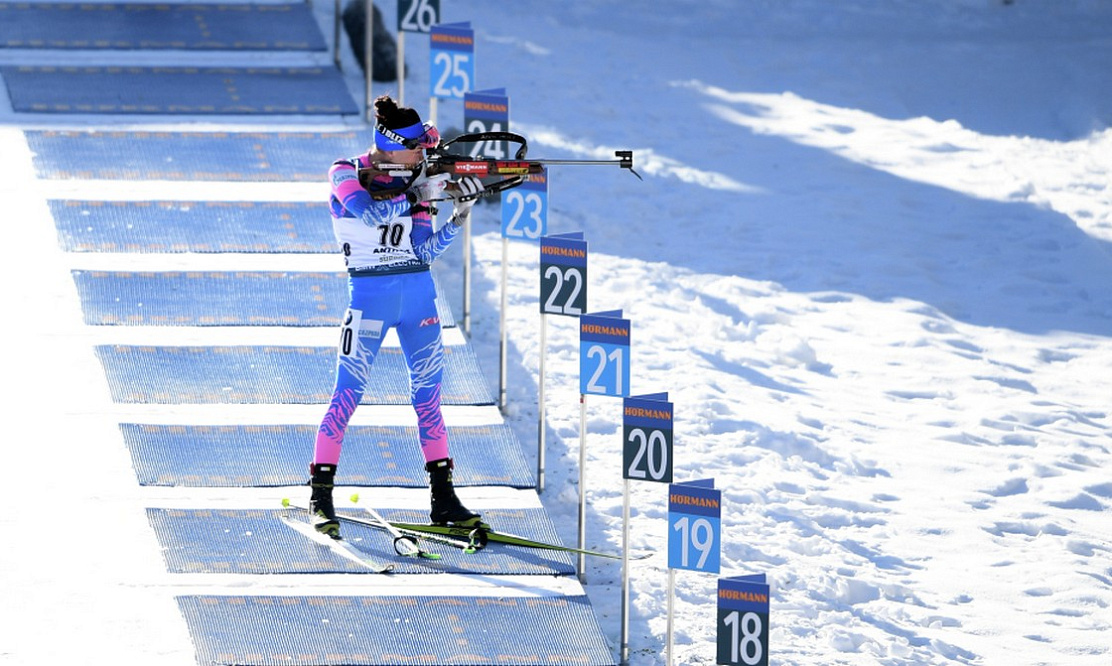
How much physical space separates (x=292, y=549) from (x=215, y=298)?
3008 millimetres

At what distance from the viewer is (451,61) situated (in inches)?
480

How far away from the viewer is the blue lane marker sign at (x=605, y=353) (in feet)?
30.6

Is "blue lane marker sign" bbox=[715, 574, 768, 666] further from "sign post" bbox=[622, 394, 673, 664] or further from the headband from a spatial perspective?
the headband

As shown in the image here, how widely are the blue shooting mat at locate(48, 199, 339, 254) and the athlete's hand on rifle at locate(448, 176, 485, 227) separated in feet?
11.5

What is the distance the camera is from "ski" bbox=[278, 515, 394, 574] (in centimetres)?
924

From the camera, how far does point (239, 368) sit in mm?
11227

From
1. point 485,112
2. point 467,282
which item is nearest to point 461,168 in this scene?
point 485,112

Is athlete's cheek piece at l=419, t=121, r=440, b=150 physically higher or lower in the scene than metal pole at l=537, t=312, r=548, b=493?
higher

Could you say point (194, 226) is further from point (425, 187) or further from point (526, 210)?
point (425, 187)

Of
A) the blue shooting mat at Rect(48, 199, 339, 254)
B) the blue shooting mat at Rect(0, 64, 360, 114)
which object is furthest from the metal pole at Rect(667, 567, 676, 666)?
the blue shooting mat at Rect(0, 64, 360, 114)

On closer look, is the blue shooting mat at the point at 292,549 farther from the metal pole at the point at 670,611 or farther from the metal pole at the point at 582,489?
the metal pole at the point at 670,611

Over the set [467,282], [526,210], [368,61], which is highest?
[368,61]

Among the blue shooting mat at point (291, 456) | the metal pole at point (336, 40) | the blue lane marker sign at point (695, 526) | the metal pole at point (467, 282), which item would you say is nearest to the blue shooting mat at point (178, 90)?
the metal pole at point (336, 40)

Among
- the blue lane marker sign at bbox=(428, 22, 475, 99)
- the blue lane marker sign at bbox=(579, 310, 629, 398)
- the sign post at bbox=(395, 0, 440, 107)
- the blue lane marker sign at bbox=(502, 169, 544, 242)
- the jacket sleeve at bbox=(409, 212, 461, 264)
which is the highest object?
the sign post at bbox=(395, 0, 440, 107)
